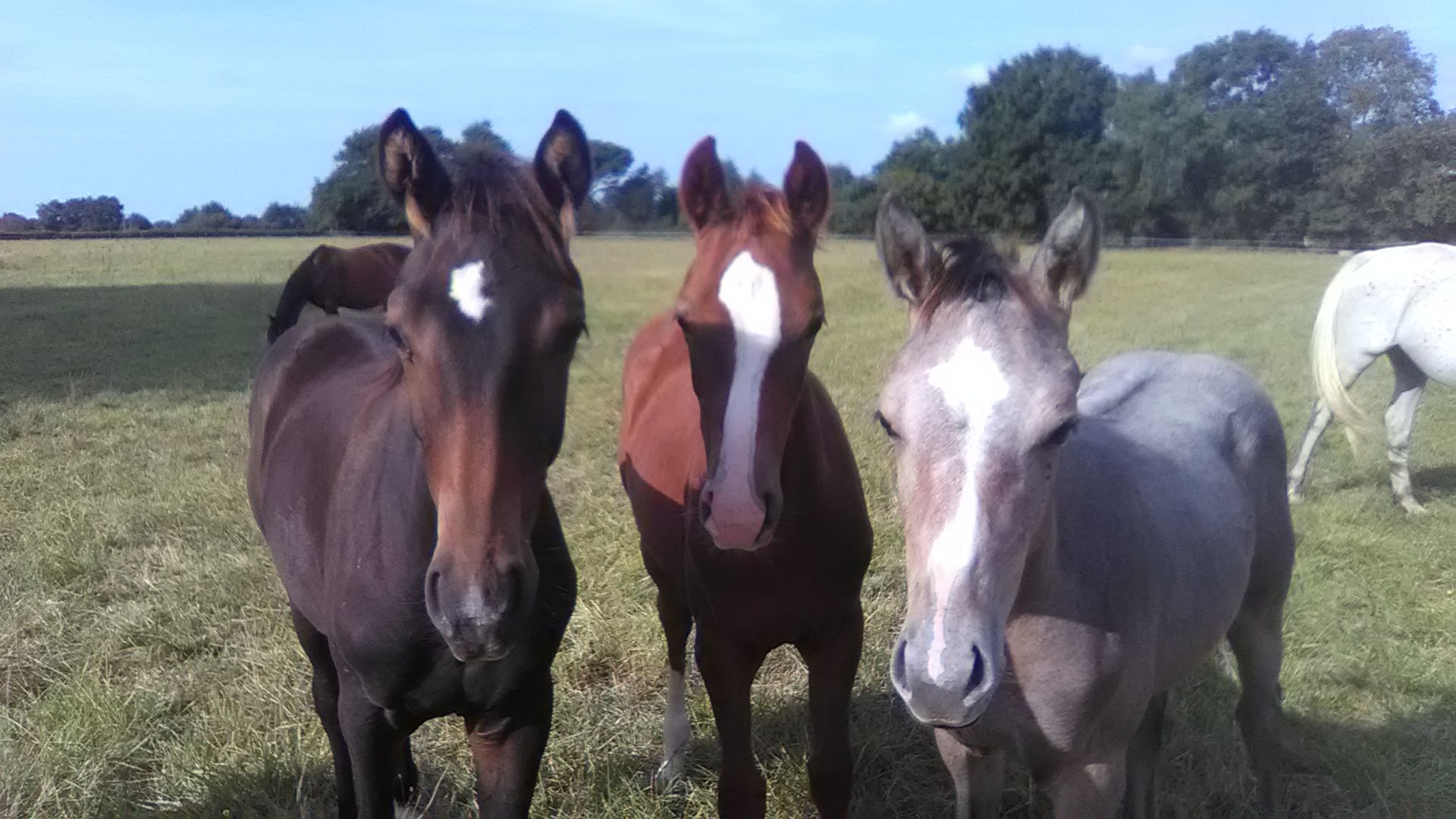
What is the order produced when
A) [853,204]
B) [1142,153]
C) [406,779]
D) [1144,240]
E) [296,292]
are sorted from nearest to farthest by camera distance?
[406,779]
[853,204]
[296,292]
[1142,153]
[1144,240]

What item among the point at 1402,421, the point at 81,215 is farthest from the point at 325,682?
the point at 81,215

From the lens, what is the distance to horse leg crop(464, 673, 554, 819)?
220 centimetres

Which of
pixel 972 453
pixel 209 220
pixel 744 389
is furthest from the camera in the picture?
pixel 209 220

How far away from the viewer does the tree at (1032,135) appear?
5.21 meters

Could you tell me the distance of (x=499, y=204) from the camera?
1.86 metres

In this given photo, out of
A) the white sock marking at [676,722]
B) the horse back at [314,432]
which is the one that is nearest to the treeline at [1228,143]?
the horse back at [314,432]

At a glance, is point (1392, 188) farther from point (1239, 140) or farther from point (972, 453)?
point (972, 453)

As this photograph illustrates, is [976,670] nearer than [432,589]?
Yes

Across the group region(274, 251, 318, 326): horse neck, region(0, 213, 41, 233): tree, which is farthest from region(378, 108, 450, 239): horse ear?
region(0, 213, 41, 233): tree

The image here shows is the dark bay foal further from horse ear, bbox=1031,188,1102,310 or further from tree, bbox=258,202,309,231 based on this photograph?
tree, bbox=258,202,309,231

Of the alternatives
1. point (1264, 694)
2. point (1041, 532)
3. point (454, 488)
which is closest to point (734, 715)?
point (1041, 532)

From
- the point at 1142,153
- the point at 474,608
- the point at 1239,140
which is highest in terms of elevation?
the point at 1239,140

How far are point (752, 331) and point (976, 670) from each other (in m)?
0.99

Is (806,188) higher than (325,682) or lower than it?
higher
